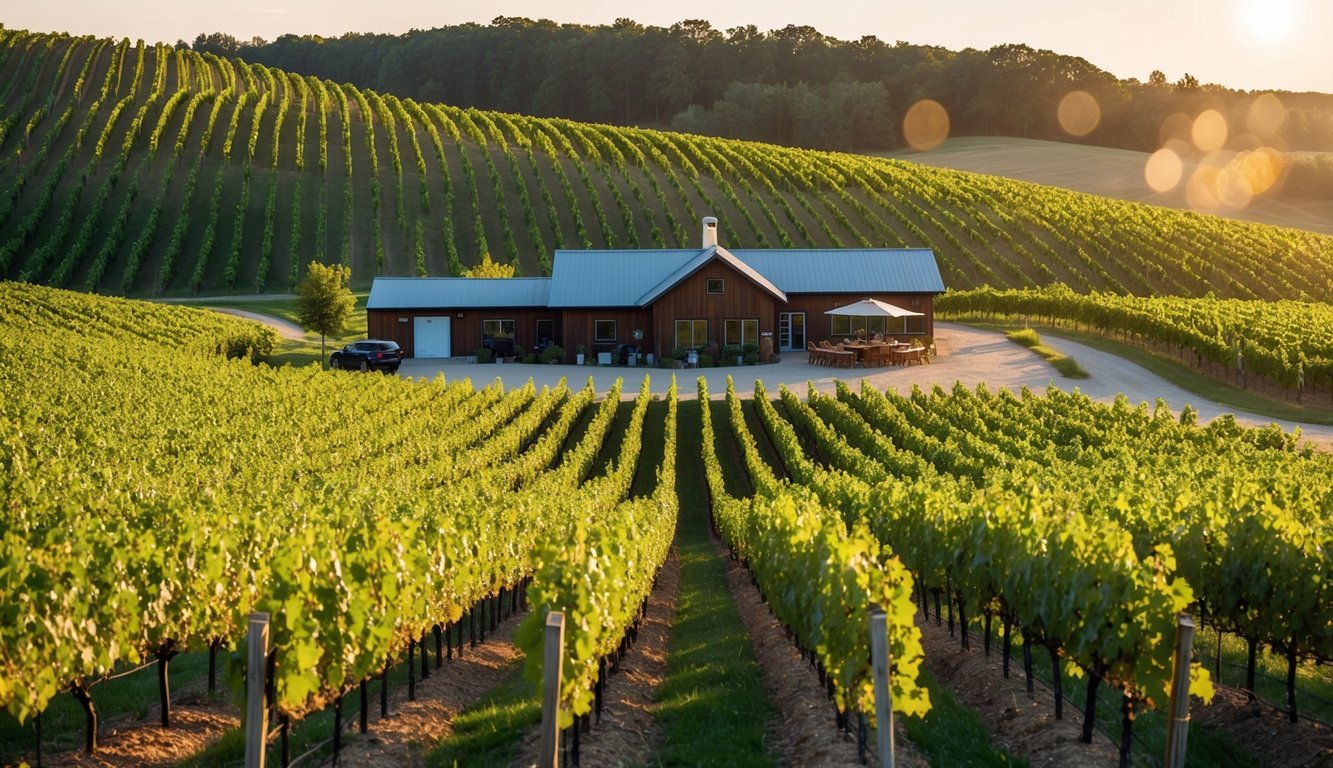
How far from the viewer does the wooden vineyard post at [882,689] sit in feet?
29.3

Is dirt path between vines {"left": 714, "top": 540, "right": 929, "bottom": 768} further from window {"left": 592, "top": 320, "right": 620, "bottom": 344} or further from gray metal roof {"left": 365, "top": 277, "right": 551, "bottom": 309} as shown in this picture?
gray metal roof {"left": 365, "top": 277, "right": 551, "bottom": 309}

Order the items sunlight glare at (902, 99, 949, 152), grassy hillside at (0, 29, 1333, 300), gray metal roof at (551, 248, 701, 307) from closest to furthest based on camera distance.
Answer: gray metal roof at (551, 248, 701, 307), grassy hillside at (0, 29, 1333, 300), sunlight glare at (902, 99, 949, 152)

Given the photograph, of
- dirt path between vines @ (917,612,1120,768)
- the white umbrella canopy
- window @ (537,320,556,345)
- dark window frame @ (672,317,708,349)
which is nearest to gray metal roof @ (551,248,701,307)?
window @ (537,320,556,345)

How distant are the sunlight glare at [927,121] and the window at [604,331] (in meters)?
96.8

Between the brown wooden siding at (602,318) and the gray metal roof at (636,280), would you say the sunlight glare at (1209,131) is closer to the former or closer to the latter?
the gray metal roof at (636,280)

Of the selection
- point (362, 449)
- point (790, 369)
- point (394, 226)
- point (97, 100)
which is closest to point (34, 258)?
point (394, 226)

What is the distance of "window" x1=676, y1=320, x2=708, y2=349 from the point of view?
173 ft

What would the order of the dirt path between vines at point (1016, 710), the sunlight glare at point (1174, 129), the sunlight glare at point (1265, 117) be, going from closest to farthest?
the dirt path between vines at point (1016, 710) < the sunlight glare at point (1174, 129) < the sunlight glare at point (1265, 117)

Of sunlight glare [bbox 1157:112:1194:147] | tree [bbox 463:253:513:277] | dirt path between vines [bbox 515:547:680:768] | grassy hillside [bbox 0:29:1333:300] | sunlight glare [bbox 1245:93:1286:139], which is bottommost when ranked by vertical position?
dirt path between vines [bbox 515:547:680:768]

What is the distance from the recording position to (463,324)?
54875 mm

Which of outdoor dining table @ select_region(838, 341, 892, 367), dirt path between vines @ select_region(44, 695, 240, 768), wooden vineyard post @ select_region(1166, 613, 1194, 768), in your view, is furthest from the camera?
outdoor dining table @ select_region(838, 341, 892, 367)

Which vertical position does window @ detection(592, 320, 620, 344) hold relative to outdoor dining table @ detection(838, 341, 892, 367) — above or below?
above

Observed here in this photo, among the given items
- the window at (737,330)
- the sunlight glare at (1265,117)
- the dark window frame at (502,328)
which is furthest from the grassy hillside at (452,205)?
the sunlight glare at (1265,117)

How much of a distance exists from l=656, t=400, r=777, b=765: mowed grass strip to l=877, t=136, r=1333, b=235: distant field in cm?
9844
